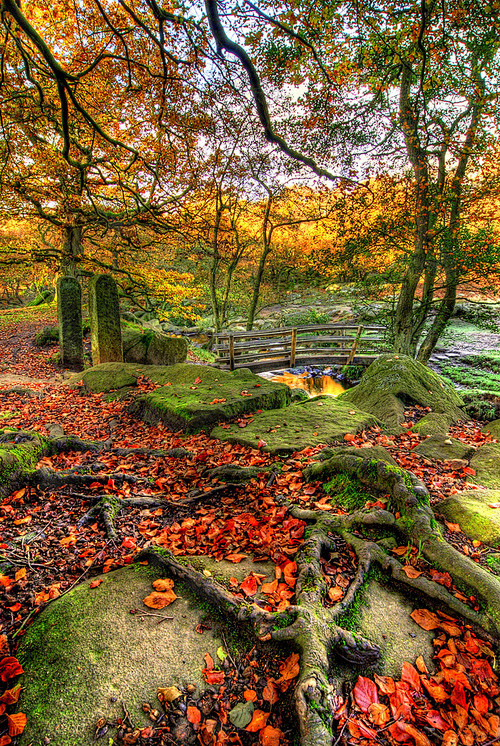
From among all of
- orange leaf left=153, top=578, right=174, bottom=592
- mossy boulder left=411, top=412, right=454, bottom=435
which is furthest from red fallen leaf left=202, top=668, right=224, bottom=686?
mossy boulder left=411, top=412, right=454, bottom=435

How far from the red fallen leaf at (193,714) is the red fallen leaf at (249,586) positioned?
1.98 feet

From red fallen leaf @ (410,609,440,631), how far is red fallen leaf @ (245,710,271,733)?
974 mm

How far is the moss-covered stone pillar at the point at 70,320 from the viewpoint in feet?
34.2

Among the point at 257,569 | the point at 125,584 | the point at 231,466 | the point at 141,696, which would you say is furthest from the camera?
the point at 231,466

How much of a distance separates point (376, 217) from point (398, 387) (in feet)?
15.5

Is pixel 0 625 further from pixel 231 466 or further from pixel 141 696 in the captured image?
pixel 231 466

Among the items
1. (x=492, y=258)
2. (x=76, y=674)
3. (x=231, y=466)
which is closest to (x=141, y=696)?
(x=76, y=674)

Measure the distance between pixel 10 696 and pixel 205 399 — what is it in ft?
15.0

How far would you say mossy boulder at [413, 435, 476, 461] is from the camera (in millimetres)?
3889

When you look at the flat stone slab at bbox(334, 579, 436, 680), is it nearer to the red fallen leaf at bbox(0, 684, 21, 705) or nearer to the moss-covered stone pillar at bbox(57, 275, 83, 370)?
the red fallen leaf at bbox(0, 684, 21, 705)

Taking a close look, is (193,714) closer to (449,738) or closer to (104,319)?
(449,738)

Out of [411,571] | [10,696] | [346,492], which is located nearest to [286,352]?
[346,492]

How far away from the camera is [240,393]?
6.14 metres

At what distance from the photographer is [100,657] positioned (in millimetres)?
1649
